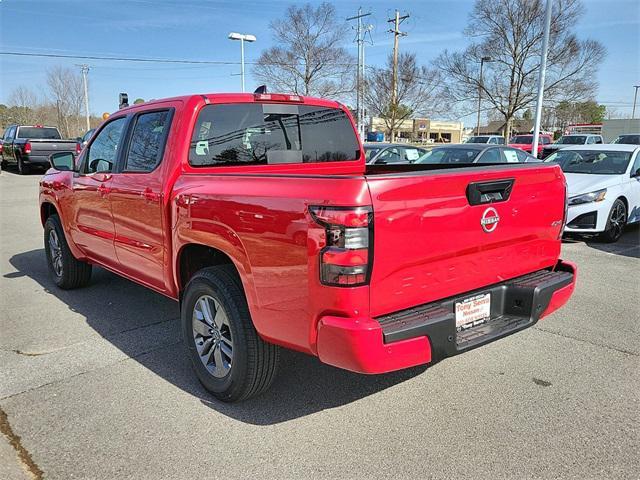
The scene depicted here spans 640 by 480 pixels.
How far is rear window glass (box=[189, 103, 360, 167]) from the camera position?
373 cm

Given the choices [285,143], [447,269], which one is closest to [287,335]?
[447,269]

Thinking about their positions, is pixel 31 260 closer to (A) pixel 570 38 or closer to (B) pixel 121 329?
(B) pixel 121 329

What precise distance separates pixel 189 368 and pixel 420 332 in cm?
201

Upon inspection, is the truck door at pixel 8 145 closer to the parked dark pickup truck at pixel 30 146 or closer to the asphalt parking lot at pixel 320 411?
the parked dark pickup truck at pixel 30 146

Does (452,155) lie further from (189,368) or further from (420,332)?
(420,332)

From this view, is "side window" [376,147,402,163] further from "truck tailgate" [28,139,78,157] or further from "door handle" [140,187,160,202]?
"door handle" [140,187,160,202]

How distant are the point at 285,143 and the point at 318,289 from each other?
190 centimetres

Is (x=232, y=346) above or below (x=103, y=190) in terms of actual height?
below

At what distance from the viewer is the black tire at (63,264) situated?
5629 millimetres

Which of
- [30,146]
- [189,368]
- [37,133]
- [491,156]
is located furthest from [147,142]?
[37,133]

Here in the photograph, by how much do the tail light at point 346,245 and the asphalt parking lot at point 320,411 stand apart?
102cm

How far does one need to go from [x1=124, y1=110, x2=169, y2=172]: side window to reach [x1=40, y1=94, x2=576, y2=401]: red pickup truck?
0.7 inches

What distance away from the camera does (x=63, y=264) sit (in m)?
5.68

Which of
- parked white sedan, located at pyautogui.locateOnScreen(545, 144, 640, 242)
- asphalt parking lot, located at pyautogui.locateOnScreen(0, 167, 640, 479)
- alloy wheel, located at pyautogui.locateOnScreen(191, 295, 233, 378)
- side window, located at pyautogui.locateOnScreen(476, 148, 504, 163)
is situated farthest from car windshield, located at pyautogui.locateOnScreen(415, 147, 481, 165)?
alloy wheel, located at pyautogui.locateOnScreen(191, 295, 233, 378)
